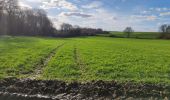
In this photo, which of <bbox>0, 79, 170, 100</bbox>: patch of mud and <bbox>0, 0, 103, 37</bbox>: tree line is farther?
<bbox>0, 0, 103, 37</bbox>: tree line

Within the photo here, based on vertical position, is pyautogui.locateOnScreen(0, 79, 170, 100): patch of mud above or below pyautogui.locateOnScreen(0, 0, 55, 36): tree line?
below

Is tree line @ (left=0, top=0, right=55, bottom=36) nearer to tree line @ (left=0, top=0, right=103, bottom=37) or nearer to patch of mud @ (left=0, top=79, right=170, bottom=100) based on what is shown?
tree line @ (left=0, top=0, right=103, bottom=37)

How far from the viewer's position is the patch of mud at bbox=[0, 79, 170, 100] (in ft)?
42.9

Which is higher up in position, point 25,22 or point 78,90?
point 25,22

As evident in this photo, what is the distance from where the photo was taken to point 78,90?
13961 millimetres

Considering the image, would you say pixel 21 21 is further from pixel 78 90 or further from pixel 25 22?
pixel 78 90

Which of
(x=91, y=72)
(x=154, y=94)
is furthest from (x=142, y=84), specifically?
(x=91, y=72)

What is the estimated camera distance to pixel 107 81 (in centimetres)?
1527

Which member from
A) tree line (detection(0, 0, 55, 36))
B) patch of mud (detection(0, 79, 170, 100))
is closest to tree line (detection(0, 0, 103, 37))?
tree line (detection(0, 0, 55, 36))

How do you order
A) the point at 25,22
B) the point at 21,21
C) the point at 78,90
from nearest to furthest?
1. the point at 78,90
2. the point at 21,21
3. the point at 25,22

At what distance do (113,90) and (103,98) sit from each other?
42.4 inches

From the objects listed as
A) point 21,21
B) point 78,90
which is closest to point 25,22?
point 21,21

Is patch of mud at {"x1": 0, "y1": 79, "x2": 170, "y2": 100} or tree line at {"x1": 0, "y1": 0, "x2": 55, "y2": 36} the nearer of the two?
patch of mud at {"x1": 0, "y1": 79, "x2": 170, "y2": 100}

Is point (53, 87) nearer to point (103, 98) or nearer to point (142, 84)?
point (103, 98)
